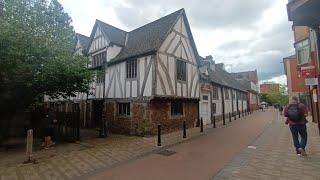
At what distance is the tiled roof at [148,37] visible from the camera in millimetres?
13759

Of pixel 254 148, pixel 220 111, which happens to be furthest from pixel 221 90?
Answer: pixel 254 148

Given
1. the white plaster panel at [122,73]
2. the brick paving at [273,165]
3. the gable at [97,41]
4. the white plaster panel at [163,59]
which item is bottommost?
the brick paving at [273,165]

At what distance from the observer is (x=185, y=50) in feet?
52.8

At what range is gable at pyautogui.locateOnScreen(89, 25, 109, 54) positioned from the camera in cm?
1629

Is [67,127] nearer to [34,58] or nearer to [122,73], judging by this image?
[34,58]

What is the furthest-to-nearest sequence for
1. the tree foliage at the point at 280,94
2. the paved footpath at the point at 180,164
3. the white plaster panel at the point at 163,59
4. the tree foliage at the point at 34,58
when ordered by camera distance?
the tree foliage at the point at 280,94 < the white plaster panel at the point at 163,59 < the tree foliage at the point at 34,58 < the paved footpath at the point at 180,164

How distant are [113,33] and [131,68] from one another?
4063 millimetres

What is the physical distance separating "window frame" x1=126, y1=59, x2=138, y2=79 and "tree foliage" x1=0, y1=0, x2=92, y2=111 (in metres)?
2.76

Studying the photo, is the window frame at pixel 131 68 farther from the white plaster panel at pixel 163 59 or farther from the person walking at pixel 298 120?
the person walking at pixel 298 120

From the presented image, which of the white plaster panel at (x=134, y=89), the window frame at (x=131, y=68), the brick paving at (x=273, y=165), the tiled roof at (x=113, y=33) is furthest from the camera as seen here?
the tiled roof at (x=113, y=33)

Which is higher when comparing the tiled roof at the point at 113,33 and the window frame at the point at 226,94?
the tiled roof at the point at 113,33

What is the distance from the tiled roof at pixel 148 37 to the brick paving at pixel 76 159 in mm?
5481

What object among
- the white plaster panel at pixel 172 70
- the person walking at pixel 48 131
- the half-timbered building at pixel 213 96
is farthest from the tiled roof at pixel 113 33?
the person walking at pixel 48 131

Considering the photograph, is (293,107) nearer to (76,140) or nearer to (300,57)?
(76,140)
